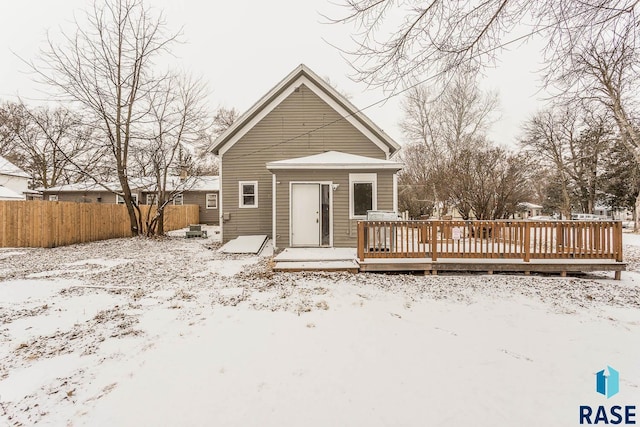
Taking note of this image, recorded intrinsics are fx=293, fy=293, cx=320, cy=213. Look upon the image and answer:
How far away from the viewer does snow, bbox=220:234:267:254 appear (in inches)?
392

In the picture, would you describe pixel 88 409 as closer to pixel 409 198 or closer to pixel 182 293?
pixel 182 293

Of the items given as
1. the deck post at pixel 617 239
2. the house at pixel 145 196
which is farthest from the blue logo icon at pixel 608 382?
the house at pixel 145 196

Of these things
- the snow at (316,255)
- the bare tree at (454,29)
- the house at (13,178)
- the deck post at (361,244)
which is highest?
the house at (13,178)

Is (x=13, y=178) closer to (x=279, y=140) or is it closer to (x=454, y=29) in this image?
(x=279, y=140)

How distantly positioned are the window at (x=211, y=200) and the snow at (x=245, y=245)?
Answer: 15.9m

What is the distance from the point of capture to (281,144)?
459 inches

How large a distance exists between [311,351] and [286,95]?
10.5 meters

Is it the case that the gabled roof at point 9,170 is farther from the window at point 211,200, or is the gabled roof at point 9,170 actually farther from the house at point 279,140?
the house at point 279,140

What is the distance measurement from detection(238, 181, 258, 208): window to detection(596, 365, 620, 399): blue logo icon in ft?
34.4

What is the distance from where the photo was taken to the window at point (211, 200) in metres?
26.1

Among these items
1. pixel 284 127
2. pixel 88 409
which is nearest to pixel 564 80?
pixel 88 409

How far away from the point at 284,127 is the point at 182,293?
800 centimetres

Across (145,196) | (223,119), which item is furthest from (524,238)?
(223,119)

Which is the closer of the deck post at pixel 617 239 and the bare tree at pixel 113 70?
the deck post at pixel 617 239
